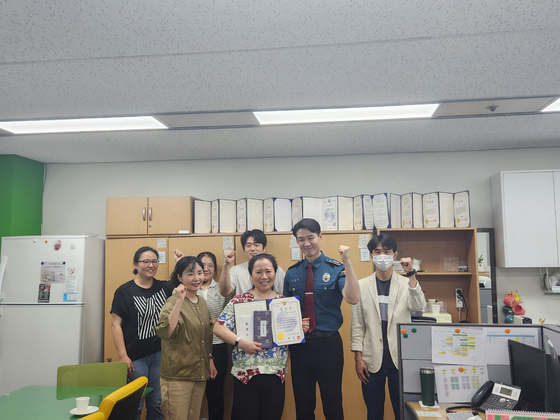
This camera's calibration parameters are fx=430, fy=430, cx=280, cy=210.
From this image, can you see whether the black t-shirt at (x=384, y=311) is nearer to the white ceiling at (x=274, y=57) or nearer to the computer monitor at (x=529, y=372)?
the computer monitor at (x=529, y=372)

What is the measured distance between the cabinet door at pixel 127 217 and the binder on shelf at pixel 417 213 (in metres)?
2.54

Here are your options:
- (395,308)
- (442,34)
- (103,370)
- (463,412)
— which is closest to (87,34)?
(442,34)

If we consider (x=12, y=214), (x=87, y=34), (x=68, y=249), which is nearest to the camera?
(x=87, y=34)

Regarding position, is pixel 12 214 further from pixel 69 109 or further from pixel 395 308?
pixel 395 308

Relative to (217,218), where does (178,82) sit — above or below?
above

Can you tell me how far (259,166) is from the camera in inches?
180

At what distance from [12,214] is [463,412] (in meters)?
4.25

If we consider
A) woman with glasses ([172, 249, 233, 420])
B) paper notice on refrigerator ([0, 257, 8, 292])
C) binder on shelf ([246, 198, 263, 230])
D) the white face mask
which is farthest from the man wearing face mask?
paper notice on refrigerator ([0, 257, 8, 292])

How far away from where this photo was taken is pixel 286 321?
2.72 metres

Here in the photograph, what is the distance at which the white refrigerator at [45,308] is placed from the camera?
3.84 meters

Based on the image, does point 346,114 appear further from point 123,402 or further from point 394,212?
point 123,402

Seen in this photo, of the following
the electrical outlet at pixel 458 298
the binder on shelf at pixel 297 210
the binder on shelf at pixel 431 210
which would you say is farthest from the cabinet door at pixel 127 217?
the electrical outlet at pixel 458 298

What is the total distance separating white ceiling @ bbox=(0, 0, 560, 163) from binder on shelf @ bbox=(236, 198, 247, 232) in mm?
796

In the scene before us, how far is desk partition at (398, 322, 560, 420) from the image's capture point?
7.50 feet
